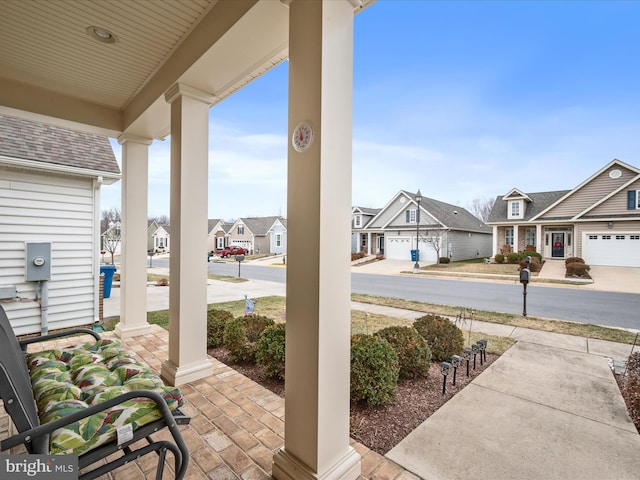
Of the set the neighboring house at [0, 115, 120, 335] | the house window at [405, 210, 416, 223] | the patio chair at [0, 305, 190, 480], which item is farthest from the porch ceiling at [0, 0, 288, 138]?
the house window at [405, 210, 416, 223]

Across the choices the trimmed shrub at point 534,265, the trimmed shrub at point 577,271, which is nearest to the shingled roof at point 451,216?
the trimmed shrub at point 534,265

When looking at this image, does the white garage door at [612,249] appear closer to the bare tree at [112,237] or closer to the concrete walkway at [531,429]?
the concrete walkway at [531,429]

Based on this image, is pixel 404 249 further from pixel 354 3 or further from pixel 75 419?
pixel 75 419

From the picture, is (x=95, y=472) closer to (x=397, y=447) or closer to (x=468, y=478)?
(x=397, y=447)

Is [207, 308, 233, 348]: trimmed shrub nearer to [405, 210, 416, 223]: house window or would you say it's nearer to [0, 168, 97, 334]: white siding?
[0, 168, 97, 334]: white siding

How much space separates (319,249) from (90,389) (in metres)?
1.59

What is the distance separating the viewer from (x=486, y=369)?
3.73m

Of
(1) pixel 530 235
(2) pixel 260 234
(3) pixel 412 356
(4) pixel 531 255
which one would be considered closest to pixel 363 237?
(1) pixel 530 235

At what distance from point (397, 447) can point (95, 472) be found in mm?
1859

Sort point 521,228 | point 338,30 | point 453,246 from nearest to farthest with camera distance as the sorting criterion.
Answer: point 338,30 → point 521,228 → point 453,246

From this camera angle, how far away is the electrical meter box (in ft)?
15.8

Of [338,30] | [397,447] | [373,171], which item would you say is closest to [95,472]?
[397,447]

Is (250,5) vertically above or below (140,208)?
above

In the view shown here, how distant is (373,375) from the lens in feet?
9.08
